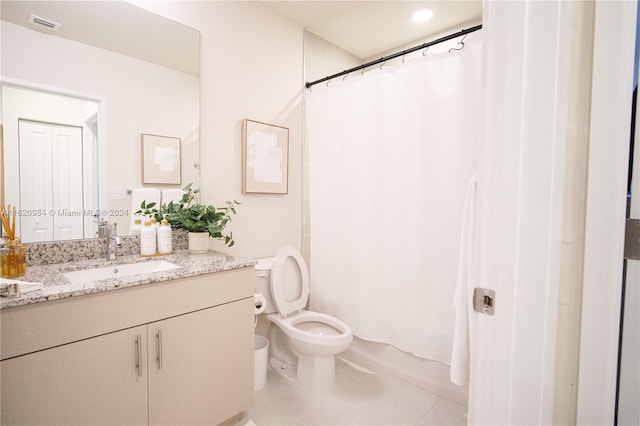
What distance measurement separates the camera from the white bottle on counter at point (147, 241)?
5.36ft

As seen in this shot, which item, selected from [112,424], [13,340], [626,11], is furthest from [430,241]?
[13,340]

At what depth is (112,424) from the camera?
47.9 inches

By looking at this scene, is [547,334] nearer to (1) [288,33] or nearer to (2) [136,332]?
(2) [136,332]

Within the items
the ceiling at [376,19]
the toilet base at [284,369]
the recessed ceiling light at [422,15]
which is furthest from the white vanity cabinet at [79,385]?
the recessed ceiling light at [422,15]

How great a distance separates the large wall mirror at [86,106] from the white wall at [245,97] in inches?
3.7

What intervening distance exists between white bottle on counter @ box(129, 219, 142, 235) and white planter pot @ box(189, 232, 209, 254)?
10.6 inches

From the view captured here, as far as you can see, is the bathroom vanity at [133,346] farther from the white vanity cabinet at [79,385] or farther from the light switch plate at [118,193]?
the light switch plate at [118,193]

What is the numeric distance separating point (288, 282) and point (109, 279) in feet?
3.78

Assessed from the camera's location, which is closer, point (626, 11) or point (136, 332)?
point (626, 11)

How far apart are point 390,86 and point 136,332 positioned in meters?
1.87

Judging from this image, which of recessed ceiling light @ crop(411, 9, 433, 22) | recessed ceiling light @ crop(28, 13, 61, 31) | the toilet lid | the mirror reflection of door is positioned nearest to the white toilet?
the toilet lid

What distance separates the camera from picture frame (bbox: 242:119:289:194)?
6.89 ft

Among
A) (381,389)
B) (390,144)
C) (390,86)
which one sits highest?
(390,86)

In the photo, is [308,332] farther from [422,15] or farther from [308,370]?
[422,15]
